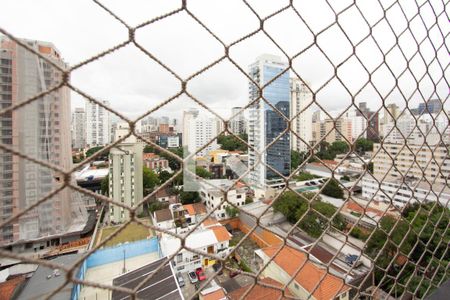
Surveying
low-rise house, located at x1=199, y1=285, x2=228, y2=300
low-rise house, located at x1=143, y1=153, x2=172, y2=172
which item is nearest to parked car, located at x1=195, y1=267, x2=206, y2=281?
low-rise house, located at x1=199, y1=285, x2=228, y2=300

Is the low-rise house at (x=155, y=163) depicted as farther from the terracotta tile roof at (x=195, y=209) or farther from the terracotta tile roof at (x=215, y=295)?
the terracotta tile roof at (x=215, y=295)

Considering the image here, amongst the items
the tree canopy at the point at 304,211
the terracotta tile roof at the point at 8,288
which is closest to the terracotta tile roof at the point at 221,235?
the tree canopy at the point at 304,211

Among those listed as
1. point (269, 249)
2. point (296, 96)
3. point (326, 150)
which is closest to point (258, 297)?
point (269, 249)

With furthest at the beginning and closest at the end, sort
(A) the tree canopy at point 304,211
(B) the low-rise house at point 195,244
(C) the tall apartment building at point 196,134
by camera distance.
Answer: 1. (A) the tree canopy at point 304,211
2. (B) the low-rise house at point 195,244
3. (C) the tall apartment building at point 196,134

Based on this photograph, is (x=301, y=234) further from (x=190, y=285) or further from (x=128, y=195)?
(x=128, y=195)

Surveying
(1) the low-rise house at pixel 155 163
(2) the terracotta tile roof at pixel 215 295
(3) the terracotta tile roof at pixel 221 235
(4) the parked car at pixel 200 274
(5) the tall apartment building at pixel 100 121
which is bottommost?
(4) the parked car at pixel 200 274

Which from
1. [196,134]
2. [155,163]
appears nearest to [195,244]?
[196,134]
